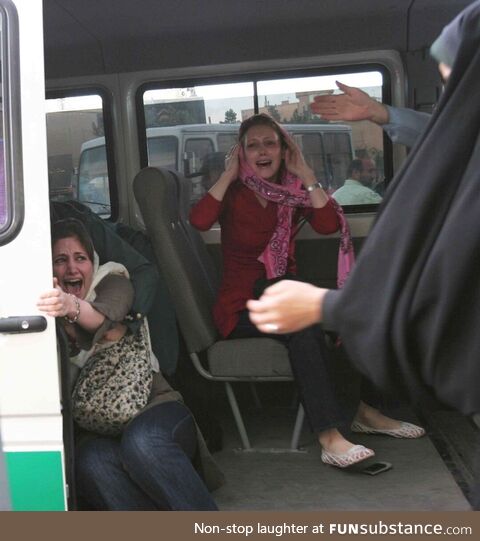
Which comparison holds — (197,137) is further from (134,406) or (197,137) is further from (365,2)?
(134,406)

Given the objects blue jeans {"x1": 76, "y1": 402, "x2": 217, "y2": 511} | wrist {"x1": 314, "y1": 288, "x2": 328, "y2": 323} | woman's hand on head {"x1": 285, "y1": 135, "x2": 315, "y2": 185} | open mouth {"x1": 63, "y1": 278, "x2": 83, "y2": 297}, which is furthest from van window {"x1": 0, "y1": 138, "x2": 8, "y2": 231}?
woman's hand on head {"x1": 285, "y1": 135, "x2": 315, "y2": 185}

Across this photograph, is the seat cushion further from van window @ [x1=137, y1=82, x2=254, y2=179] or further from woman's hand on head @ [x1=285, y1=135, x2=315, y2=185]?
van window @ [x1=137, y1=82, x2=254, y2=179]

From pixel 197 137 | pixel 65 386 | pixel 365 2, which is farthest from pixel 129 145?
pixel 65 386

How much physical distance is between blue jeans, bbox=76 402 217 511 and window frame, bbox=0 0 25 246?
2.58 feet

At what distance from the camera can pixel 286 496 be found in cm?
316

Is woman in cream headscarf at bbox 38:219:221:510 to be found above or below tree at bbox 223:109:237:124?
below

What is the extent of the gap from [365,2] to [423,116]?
1528 millimetres

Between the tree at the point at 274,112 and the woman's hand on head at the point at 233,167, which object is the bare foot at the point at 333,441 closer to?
the woman's hand on head at the point at 233,167

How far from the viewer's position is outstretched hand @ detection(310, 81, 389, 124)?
2.56 m

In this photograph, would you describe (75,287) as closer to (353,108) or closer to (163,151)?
(353,108)

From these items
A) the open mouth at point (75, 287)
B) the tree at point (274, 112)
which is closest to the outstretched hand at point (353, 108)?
the open mouth at point (75, 287)

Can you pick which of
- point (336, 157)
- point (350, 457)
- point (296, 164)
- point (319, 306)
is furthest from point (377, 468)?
point (319, 306)

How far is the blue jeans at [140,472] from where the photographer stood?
8.39ft

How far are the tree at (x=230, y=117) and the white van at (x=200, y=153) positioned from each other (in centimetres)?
2
